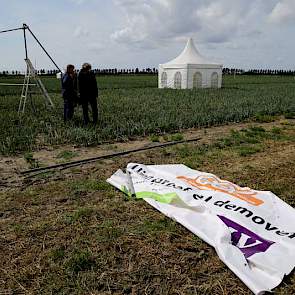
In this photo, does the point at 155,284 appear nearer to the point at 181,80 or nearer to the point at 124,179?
the point at 124,179

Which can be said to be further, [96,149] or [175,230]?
[96,149]

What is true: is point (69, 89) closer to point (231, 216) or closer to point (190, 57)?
point (231, 216)

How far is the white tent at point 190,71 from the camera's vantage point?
2905 centimetres

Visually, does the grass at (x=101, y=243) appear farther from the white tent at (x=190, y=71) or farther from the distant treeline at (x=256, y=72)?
the distant treeline at (x=256, y=72)

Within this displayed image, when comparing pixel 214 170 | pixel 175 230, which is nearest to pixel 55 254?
pixel 175 230

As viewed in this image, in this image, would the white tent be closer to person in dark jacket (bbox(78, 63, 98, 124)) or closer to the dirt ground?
the dirt ground

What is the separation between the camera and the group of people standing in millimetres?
9602

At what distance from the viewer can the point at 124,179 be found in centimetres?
536

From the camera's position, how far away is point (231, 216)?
387 centimetres

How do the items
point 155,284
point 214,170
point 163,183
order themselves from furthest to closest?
point 214,170 < point 163,183 < point 155,284

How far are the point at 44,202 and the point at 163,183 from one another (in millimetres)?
1769

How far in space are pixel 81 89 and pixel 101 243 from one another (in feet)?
22.7

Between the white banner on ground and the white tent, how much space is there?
80.3 ft

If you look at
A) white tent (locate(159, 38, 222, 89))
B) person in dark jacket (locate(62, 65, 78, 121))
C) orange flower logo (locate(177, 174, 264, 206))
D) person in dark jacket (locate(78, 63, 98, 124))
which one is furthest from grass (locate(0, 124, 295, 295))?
white tent (locate(159, 38, 222, 89))
